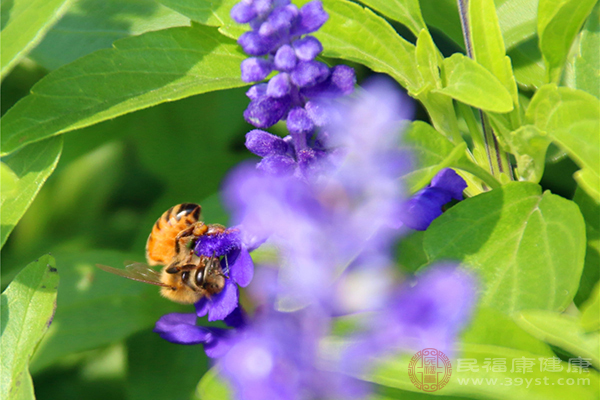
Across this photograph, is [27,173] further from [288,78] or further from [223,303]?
[288,78]

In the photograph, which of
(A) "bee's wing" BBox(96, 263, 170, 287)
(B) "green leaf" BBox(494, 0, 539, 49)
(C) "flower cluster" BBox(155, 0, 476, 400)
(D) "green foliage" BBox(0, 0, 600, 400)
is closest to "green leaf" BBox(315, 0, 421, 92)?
(D) "green foliage" BBox(0, 0, 600, 400)

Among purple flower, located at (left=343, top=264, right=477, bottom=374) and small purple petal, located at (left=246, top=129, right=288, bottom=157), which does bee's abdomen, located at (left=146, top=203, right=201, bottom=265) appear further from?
purple flower, located at (left=343, top=264, right=477, bottom=374)

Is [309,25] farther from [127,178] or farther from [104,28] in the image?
[127,178]

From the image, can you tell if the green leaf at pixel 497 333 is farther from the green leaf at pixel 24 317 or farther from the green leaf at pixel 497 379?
the green leaf at pixel 24 317

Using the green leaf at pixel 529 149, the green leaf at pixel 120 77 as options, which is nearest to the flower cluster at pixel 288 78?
the green leaf at pixel 120 77

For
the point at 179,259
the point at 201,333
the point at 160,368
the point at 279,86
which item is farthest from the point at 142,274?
the point at 279,86
